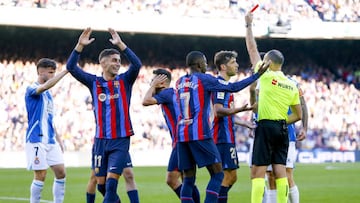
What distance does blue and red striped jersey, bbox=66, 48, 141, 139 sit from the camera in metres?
9.36

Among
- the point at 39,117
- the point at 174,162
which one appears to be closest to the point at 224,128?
the point at 174,162

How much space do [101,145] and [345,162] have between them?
24352 mm

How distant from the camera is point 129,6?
32.0 metres

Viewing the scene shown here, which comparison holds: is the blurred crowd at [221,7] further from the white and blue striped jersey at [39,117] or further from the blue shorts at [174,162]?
the blue shorts at [174,162]

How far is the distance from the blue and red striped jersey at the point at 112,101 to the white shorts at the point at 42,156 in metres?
1.58

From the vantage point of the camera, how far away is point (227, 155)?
34.1ft

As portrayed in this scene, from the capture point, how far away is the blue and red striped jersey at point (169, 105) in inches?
410

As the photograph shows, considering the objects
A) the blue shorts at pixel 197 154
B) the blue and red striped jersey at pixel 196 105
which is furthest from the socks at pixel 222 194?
the blue and red striped jersey at pixel 196 105

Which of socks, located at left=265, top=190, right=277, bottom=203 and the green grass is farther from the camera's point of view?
the green grass

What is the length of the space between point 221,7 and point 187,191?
25.4m

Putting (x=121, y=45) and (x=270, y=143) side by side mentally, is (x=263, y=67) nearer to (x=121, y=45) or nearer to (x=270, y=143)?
(x=270, y=143)

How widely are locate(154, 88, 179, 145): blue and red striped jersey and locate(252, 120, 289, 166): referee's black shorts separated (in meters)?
1.27

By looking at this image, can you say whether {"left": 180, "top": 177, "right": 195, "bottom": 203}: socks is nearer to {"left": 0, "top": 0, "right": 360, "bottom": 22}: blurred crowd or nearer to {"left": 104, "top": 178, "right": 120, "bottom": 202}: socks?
{"left": 104, "top": 178, "right": 120, "bottom": 202}: socks

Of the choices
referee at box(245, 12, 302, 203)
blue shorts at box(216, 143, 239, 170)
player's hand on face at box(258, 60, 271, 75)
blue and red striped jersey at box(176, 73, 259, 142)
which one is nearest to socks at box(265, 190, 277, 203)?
blue shorts at box(216, 143, 239, 170)
